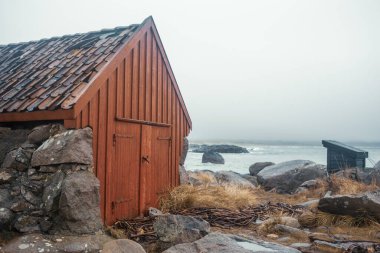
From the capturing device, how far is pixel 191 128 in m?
9.99

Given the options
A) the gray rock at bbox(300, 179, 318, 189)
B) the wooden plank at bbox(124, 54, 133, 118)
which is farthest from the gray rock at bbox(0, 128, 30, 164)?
the gray rock at bbox(300, 179, 318, 189)

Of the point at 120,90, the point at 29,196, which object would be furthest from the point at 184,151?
the point at 29,196

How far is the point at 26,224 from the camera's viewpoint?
16.8 feet

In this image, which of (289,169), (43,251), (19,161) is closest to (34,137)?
(19,161)

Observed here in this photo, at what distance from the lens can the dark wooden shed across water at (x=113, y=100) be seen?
5848 millimetres

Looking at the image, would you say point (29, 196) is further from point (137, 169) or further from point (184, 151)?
point (184, 151)

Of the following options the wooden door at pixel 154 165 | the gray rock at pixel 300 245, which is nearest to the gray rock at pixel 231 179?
the wooden door at pixel 154 165

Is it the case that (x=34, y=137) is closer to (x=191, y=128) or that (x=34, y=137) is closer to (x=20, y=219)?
(x=20, y=219)

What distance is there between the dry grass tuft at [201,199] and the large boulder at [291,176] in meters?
4.39

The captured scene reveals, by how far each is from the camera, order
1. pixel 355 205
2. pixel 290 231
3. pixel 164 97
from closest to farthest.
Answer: pixel 290 231 → pixel 355 205 → pixel 164 97

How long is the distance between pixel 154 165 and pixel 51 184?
3.08 m

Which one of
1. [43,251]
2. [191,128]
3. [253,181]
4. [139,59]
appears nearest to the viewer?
[43,251]

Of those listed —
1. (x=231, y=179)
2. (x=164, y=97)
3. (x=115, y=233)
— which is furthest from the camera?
(x=231, y=179)

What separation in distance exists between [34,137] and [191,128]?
5.05m
